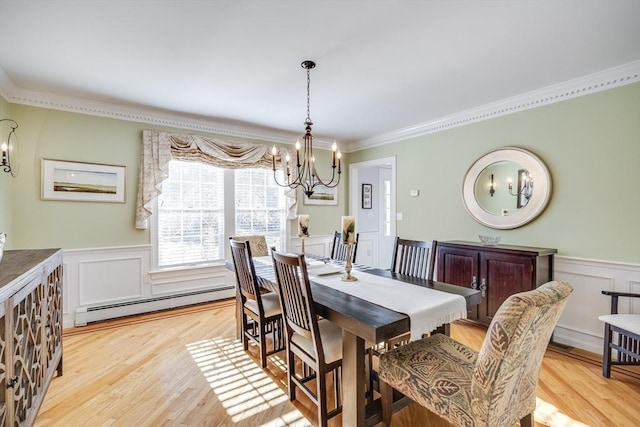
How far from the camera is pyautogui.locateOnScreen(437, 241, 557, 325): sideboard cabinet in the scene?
279cm

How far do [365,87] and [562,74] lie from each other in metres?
1.71

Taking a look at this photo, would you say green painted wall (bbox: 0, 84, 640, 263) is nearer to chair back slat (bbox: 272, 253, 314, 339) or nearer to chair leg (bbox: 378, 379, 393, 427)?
chair leg (bbox: 378, 379, 393, 427)

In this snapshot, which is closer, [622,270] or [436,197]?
[622,270]

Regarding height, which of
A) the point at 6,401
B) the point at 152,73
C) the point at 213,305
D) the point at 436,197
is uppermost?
the point at 152,73

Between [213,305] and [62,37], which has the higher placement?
[62,37]

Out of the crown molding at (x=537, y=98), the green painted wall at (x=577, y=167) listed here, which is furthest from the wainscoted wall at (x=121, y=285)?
the crown molding at (x=537, y=98)

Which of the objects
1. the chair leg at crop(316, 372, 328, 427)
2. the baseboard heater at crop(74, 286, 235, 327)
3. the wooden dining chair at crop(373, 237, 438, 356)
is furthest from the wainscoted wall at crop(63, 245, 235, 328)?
the chair leg at crop(316, 372, 328, 427)

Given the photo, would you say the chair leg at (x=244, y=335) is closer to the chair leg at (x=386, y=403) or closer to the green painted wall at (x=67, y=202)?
the chair leg at (x=386, y=403)

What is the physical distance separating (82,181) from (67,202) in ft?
0.87

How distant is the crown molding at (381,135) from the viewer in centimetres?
264

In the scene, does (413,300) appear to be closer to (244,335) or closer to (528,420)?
(528,420)

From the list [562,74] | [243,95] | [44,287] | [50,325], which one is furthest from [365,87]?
[50,325]

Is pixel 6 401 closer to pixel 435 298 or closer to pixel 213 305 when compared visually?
pixel 435 298

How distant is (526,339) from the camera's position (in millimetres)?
1224
